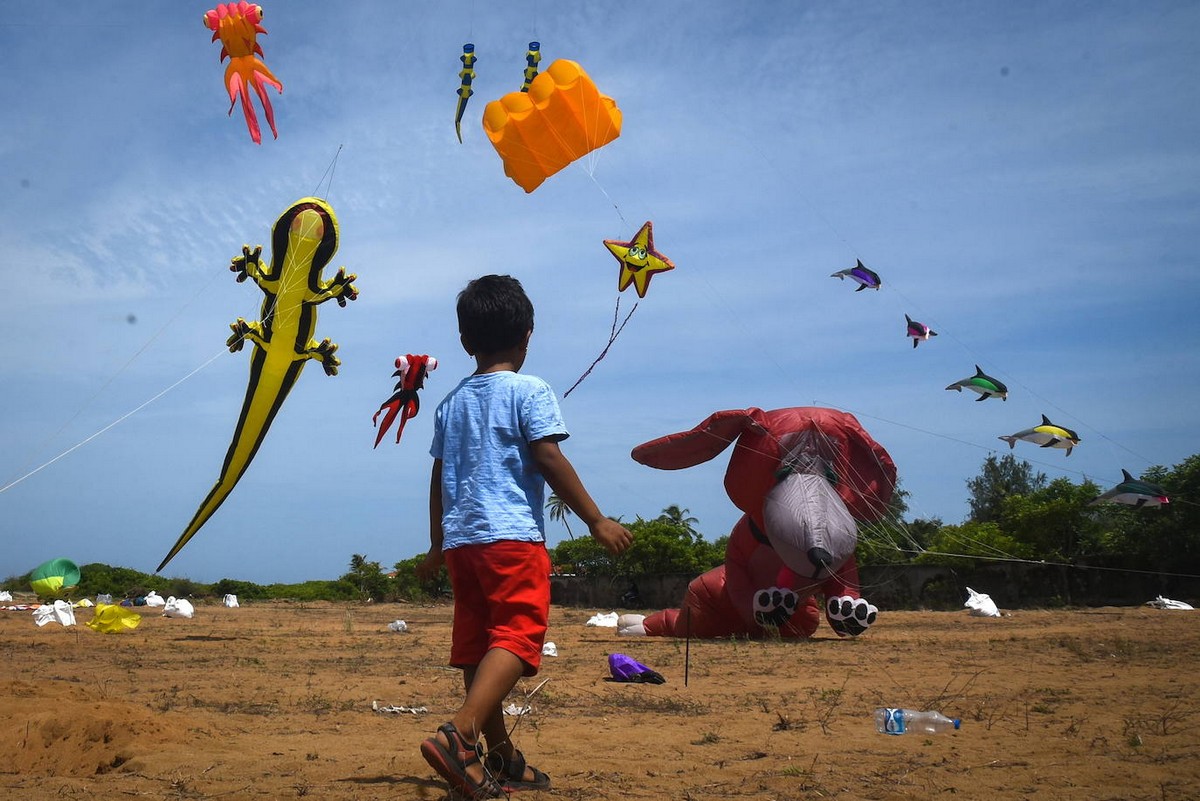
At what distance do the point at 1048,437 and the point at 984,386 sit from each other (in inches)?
25.3

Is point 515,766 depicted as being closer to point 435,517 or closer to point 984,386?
point 435,517

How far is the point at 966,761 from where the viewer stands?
10.0ft

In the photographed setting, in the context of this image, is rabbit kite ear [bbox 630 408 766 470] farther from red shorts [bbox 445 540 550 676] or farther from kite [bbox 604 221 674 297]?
red shorts [bbox 445 540 550 676]

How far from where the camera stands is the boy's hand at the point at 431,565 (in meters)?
3.06

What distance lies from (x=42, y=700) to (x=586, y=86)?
18.7 feet

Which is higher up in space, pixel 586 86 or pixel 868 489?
pixel 586 86

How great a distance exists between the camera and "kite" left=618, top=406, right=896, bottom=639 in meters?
8.57

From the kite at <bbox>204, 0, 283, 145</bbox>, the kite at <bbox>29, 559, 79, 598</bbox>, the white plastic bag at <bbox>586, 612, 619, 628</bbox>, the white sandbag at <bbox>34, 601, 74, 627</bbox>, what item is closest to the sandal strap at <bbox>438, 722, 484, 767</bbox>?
the kite at <bbox>204, 0, 283, 145</bbox>

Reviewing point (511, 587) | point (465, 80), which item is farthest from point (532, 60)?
point (511, 587)

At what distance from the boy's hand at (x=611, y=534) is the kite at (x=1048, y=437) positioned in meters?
5.73

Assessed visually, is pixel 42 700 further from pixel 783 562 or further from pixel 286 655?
pixel 783 562

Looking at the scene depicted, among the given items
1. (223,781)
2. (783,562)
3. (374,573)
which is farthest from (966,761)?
(374,573)

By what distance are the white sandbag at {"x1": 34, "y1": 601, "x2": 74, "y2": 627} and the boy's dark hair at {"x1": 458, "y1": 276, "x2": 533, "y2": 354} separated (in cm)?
1060

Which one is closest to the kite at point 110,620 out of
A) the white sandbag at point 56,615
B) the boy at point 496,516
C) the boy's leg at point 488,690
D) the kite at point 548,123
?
the white sandbag at point 56,615
